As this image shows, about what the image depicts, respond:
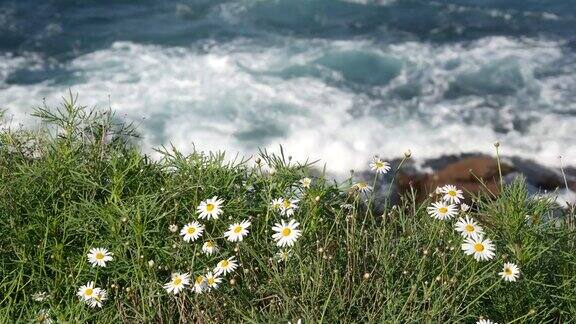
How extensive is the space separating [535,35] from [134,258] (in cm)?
700

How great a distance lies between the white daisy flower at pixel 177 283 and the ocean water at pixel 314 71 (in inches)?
134

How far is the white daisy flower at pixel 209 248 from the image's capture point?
3.12 m

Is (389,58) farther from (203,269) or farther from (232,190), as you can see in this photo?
(203,269)

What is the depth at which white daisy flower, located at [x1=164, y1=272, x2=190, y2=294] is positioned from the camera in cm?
296

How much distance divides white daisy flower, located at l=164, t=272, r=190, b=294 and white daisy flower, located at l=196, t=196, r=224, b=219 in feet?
0.89

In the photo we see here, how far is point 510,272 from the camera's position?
2914 millimetres

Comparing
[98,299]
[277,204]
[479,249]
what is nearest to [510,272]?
[479,249]

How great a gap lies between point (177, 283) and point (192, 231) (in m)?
0.31

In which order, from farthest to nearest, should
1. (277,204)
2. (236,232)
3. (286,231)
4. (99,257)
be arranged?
(277,204) < (99,257) < (236,232) < (286,231)

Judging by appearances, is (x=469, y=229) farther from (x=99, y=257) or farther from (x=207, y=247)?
(x=99, y=257)

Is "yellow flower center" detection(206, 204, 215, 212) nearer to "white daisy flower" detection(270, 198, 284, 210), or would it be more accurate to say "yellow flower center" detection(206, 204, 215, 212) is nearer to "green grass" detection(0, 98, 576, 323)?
"green grass" detection(0, 98, 576, 323)

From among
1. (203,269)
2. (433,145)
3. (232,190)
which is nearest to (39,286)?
(203,269)

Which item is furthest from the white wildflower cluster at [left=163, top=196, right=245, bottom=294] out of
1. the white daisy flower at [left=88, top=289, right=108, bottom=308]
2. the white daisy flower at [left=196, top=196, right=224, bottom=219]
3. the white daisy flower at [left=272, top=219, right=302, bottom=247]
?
the white daisy flower at [left=88, top=289, right=108, bottom=308]

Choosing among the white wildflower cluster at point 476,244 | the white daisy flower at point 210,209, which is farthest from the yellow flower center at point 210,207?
the white wildflower cluster at point 476,244
